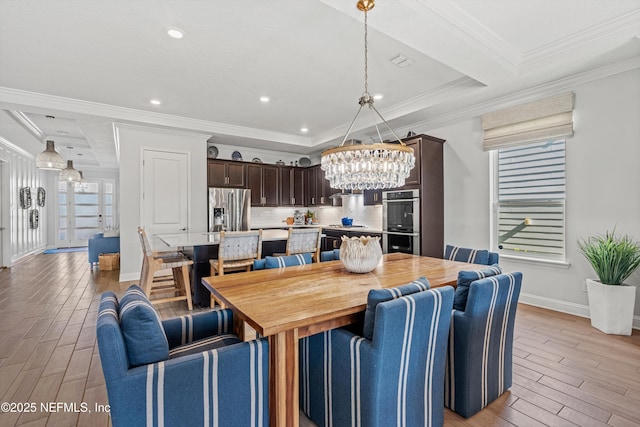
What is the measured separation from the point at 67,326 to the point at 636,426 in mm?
4576

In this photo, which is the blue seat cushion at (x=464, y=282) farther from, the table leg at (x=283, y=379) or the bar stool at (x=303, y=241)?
the bar stool at (x=303, y=241)

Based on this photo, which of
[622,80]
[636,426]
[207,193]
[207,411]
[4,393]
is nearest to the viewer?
[207,411]

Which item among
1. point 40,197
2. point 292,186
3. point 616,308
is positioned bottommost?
point 616,308

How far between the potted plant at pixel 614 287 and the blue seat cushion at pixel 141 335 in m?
3.79

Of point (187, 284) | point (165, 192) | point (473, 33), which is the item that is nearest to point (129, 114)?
point (165, 192)

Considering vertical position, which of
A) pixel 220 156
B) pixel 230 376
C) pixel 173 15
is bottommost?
pixel 230 376

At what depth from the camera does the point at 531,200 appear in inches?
149

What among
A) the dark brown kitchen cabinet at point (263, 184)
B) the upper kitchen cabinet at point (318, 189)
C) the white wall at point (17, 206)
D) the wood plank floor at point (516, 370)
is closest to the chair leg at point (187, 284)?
the wood plank floor at point (516, 370)

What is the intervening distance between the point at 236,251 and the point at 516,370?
2799 mm

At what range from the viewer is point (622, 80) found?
3.02 metres

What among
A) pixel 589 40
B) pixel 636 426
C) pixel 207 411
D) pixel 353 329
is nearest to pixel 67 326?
pixel 207 411

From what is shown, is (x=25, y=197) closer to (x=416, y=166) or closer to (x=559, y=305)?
(x=416, y=166)

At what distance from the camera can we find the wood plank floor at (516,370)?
1746 mm

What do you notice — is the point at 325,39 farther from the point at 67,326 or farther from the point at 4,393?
the point at 67,326
